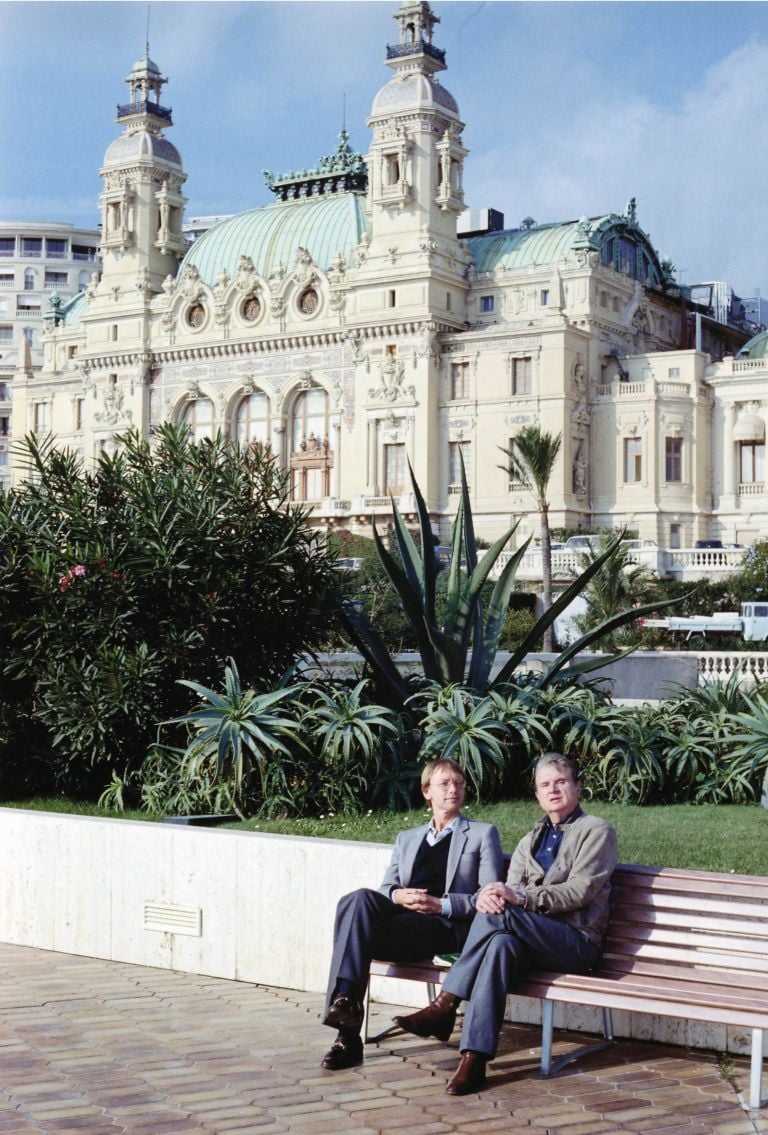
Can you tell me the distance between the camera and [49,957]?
35.3ft

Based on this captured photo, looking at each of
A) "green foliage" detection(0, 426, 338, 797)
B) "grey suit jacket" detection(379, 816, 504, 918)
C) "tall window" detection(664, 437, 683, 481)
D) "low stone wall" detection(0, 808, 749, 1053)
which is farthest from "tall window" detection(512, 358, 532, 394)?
"grey suit jacket" detection(379, 816, 504, 918)

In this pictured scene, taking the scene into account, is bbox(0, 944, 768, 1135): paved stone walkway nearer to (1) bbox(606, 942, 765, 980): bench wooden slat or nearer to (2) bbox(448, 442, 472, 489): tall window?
(1) bbox(606, 942, 765, 980): bench wooden slat

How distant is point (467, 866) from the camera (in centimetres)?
820

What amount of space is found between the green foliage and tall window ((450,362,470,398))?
160ft

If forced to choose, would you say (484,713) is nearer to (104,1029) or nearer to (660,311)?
(104,1029)

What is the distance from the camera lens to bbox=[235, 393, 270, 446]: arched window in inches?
2756

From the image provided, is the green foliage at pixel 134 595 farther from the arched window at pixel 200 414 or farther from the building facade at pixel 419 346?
the arched window at pixel 200 414

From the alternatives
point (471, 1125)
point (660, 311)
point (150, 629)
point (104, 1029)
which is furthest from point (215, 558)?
point (660, 311)

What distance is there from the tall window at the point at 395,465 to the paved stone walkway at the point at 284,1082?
2170 inches

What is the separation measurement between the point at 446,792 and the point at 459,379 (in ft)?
184

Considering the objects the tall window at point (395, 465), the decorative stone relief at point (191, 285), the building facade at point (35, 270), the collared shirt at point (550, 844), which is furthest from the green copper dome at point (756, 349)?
the building facade at point (35, 270)

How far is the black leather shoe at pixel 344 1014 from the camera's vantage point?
→ 7539 mm

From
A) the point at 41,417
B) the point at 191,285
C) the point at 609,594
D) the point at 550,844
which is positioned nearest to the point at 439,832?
the point at 550,844

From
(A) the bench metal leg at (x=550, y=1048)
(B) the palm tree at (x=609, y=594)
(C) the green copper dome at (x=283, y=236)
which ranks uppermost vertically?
(C) the green copper dome at (x=283, y=236)
